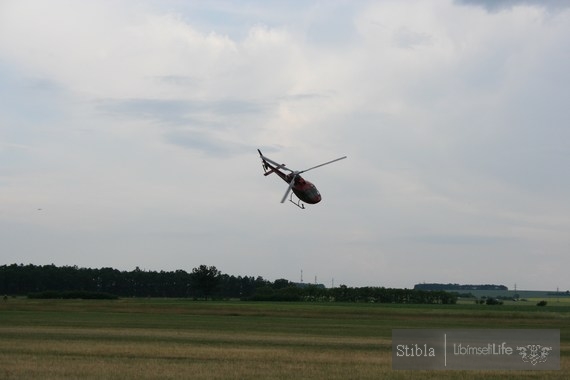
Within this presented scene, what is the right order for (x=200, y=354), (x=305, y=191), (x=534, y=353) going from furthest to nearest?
(x=305, y=191) → (x=534, y=353) → (x=200, y=354)

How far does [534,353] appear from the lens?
122 feet

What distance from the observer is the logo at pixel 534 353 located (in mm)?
35638

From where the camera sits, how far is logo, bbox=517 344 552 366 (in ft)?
117

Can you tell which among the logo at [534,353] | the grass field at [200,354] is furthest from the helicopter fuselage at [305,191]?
the logo at [534,353]

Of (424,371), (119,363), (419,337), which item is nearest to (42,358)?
(119,363)

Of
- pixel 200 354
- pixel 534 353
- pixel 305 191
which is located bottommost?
pixel 200 354

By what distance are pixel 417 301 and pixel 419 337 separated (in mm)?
120778

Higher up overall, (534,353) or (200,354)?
(534,353)

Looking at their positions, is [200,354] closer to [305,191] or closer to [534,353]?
[534,353]

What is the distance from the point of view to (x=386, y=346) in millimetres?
43625

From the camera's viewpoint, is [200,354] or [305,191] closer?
[200,354]

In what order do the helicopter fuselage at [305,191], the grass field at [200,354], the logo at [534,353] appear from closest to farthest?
the grass field at [200,354] < the logo at [534,353] < the helicopter fuselage at [305,191]

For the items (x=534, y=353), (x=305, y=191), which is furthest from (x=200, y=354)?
(x=305, y=191)

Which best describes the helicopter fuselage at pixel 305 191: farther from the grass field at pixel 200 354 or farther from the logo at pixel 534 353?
the logo at pixel 534 353
